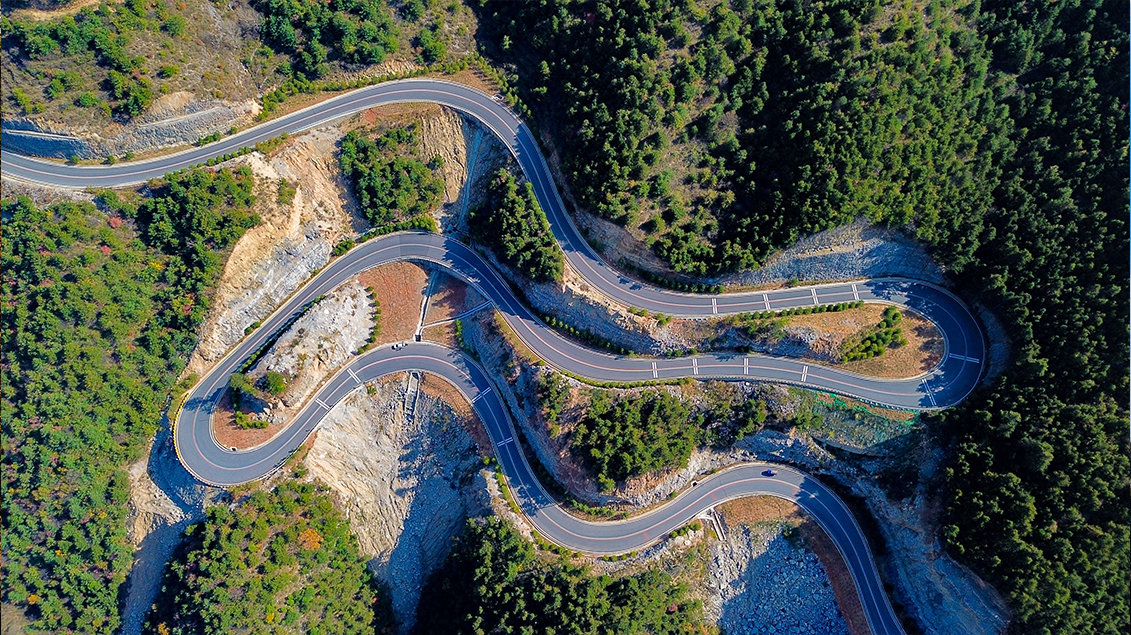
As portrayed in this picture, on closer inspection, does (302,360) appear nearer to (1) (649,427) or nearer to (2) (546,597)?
(2) (546,597)

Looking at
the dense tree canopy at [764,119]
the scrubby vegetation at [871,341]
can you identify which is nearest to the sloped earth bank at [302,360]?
the dense tree canopy at [764,119]

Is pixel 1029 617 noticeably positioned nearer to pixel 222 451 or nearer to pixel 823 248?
pixel 823 248

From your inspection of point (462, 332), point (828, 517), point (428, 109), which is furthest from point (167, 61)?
point (828, 517)

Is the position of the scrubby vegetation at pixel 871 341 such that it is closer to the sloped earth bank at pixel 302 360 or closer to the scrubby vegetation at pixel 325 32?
the sloped earth bank at pixel 302 360

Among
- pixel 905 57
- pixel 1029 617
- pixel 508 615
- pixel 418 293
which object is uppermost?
pixel 905 57

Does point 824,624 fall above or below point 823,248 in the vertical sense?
below
